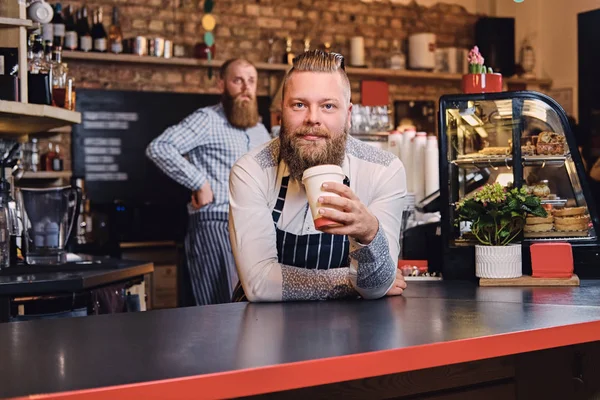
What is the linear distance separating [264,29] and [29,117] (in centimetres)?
445

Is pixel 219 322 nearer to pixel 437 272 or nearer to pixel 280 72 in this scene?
pixel 437 272

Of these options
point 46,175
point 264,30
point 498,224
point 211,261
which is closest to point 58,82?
point 211,261

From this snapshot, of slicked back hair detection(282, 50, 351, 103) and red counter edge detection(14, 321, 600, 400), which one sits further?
slicked back hair detection(282, 50, 351, 103)

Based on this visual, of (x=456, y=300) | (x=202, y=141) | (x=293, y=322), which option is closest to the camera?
(x=293, y=322)

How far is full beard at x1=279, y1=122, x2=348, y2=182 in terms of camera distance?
2.39 m

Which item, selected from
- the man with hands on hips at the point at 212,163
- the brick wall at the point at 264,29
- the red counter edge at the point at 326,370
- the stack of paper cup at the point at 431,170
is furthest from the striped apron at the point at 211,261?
the red counter edge at the point at 326,370

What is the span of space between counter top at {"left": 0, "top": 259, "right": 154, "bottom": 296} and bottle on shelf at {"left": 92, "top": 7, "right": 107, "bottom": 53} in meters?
3.73

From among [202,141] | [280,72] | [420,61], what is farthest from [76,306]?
[420,61]

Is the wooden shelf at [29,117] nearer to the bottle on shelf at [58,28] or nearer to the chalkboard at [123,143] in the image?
the bottle on shelf at [58,28]

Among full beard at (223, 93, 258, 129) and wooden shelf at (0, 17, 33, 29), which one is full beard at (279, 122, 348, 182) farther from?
full beard at (223, 93, 258, 129)

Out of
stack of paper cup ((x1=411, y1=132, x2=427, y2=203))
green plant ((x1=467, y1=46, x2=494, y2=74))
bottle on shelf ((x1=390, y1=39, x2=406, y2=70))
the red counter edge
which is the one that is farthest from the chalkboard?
the red counter edge

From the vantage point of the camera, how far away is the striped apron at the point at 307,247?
2.58 m

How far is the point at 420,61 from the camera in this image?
848 centimetres

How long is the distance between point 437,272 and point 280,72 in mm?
4983
